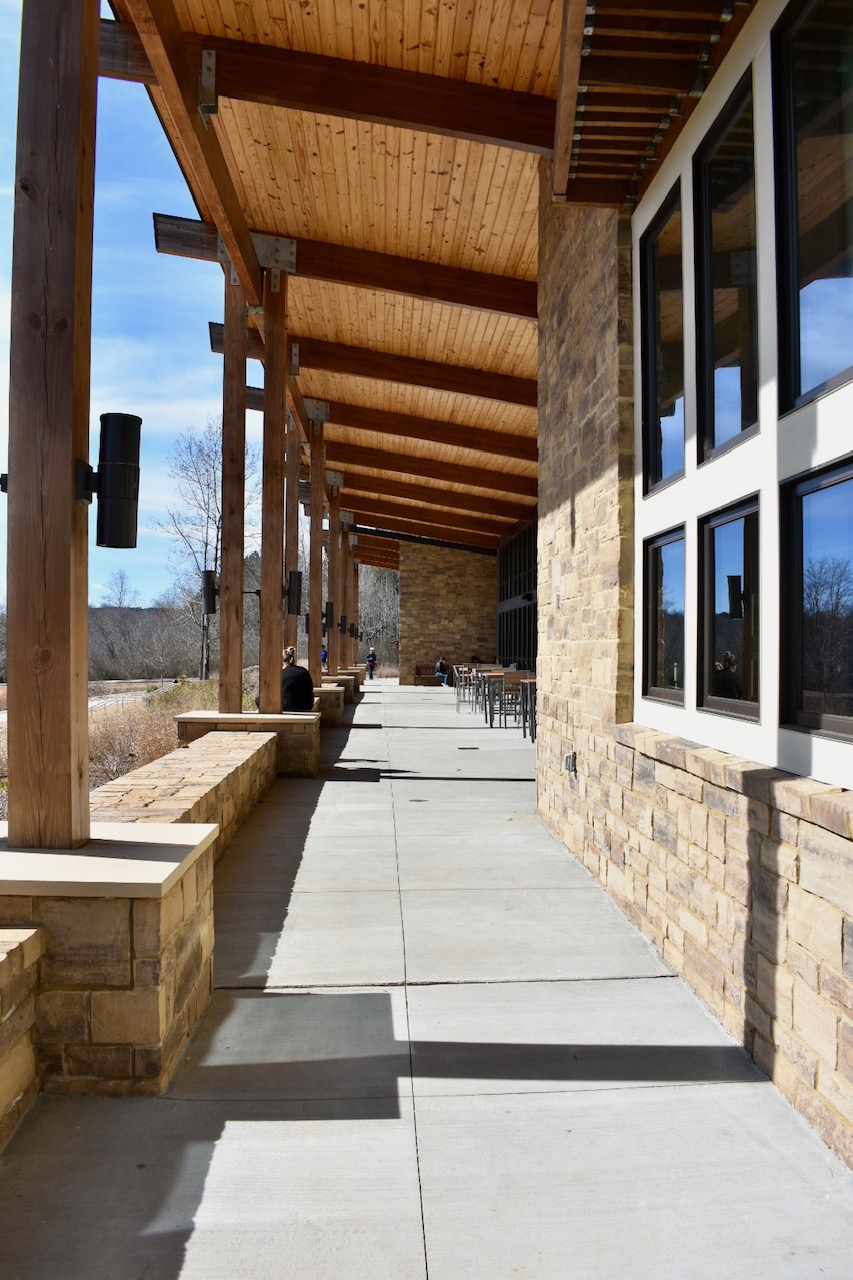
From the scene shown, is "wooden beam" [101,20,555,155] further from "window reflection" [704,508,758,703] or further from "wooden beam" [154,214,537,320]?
"window reflection" [704,508,758,703]

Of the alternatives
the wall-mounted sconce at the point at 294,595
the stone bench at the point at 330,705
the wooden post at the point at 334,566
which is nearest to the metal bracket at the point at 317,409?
the stone bench at the point at 330,705

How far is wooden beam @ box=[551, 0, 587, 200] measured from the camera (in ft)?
11.4

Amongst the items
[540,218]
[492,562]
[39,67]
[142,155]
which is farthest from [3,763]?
[492,562]

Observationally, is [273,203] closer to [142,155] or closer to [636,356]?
[142,155]

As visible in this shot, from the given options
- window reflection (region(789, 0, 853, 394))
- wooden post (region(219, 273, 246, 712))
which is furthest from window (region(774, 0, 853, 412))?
wooden post (region(219, 273, 246, 712))

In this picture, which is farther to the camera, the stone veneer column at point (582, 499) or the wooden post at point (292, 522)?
the wooden post at point (292, 522)

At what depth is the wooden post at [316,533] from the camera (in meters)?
15.0

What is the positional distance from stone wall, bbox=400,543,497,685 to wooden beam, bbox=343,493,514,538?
13.4 feet

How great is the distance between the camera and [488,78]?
5.74 metres

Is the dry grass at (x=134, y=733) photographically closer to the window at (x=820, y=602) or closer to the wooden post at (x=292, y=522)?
the wooden post at (x=292, y=522)

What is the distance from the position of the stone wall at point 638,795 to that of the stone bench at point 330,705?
7646mm

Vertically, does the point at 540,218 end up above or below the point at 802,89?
above

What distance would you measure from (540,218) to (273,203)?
8.98 ft

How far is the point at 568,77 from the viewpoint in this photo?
12.3 feet
